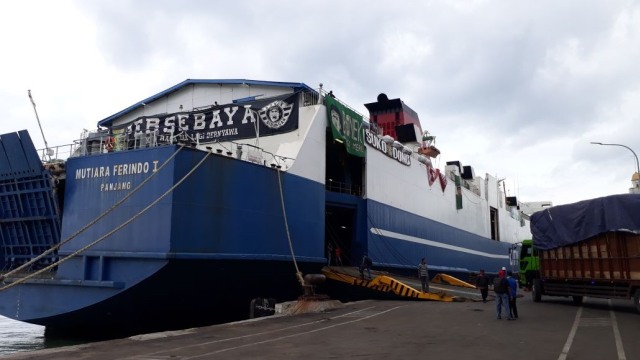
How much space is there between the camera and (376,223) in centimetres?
2059

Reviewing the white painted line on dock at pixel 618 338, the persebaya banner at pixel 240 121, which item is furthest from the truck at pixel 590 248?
the persebaya banner at pixel 240 121

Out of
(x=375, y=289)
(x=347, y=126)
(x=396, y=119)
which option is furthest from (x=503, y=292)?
(x=396, y=119)

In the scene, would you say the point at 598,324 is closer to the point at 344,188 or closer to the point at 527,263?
the point at 527,263

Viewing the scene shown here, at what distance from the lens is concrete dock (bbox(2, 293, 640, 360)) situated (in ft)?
26.5

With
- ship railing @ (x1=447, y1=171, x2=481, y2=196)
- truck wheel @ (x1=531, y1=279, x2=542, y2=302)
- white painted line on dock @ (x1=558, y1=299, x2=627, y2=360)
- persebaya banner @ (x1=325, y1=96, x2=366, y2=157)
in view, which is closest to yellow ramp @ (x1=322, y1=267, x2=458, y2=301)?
truck wheel @ (x1=531, y1=279, x2=542, y2=302)

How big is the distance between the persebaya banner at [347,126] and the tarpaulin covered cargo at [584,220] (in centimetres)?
676

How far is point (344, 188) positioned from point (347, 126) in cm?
276

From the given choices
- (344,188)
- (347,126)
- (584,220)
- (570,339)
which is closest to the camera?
(570,339)

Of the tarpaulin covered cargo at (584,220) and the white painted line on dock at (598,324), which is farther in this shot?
the tarpaulin covered cargo at (584,220)

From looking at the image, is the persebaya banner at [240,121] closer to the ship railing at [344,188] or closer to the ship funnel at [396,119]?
the ship railing at [344,188]

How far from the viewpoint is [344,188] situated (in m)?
20.2

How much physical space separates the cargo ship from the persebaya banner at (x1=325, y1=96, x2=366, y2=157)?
0.20 ft

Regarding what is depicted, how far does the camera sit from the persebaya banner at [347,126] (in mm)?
17719

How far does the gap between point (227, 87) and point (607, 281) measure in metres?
14.1
